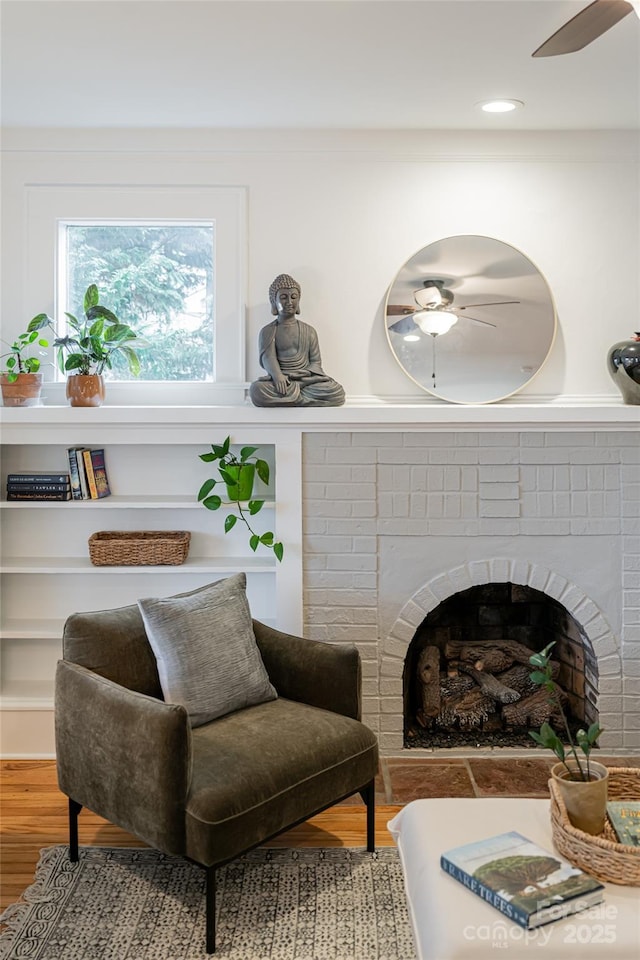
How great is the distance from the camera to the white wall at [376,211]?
138 inches

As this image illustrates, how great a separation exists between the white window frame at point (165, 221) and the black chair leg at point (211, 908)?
194 centimetres

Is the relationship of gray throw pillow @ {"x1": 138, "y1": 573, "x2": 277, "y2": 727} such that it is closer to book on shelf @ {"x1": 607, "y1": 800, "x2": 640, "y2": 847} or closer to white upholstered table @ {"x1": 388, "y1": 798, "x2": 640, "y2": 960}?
white upholstered table @ {"x1": 388, "y1": 798, "x2": 640, "y2": 960}

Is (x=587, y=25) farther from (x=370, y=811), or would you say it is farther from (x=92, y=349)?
(x=370, y=811)

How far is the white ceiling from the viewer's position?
241cm

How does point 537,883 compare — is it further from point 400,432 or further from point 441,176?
point 441,176

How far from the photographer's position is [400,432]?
3311mm

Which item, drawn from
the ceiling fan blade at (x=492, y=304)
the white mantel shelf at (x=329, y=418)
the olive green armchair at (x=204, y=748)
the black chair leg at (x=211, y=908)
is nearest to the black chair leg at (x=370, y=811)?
the olive green armchair at (x=204, y=748)

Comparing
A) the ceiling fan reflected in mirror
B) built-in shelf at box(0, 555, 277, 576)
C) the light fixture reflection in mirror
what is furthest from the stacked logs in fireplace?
the ceiling fan reflected in mirror

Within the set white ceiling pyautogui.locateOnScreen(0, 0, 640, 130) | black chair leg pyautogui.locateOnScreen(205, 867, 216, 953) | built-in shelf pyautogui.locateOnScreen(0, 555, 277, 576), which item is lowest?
black chair leg pyautogui.locateOnScreen(205, 867, 216, 953)

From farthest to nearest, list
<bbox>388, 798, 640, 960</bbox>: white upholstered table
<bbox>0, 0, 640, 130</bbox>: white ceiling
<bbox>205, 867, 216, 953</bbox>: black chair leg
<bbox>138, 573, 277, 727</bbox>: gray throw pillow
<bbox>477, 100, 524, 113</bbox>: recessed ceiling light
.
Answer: <bbox>477, 100, 524, 113</bbox>: recessed ceiling light, <bbox>138, 573, 277, 727</bbox>: gray throw pillow, <bbox>0, 0, 640, 130</bbox>: white ceiling, <bbox>205, 867, 216, 953</bbox>: black chair leg, <bbox>388, 798, 640, 960</bbox>: white upholstered table

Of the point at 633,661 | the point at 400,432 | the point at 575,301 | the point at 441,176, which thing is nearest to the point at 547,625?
the point at 633,661

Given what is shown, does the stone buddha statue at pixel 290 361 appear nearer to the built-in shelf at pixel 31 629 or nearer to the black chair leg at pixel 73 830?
the built-in shelf at pixel 31 629

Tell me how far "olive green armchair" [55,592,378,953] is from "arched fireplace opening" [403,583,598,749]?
0.90 meters

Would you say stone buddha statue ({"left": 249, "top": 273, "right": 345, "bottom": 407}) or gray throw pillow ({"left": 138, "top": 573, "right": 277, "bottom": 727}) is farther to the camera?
stone buddha statue ({"left": 249, "top": 273, "right": 345, "bottom": 407})
